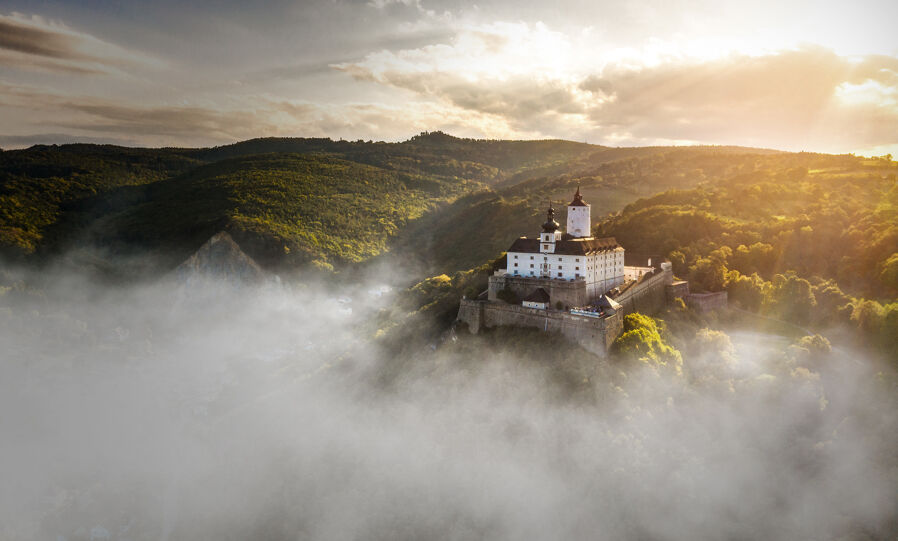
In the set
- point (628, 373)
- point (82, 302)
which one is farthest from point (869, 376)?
point (82, 302)

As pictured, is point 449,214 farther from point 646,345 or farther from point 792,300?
point 646,345

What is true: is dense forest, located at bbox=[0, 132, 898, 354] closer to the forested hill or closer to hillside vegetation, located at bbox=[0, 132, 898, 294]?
hillside vegetation, located at bbox=[0, 132, 898, 294]

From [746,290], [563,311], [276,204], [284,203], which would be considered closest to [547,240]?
[563,311]

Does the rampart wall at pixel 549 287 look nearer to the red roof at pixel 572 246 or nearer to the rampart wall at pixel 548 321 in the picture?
the rampart wall at pixel 548 321

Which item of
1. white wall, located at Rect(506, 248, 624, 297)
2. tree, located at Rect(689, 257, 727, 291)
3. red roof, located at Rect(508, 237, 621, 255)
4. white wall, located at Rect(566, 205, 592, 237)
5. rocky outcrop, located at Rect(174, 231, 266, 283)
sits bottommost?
rocky outcrop, located at Rect(174, 231, 266, 283)

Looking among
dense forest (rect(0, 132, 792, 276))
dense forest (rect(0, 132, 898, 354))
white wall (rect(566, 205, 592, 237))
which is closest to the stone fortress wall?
white wall (rect(566, 205, 592, 237))

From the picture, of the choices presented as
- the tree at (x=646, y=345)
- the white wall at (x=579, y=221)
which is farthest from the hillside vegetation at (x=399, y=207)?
the white wall at (x=579, y=221)

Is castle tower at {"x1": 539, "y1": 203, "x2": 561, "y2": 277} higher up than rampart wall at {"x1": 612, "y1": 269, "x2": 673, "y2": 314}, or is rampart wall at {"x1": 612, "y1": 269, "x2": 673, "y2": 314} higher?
castle tower at {"x1": 539, "y1": 203, "x2": 561, "y2": 277}

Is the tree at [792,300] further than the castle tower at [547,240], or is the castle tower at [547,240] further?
the tree at [792,300]
